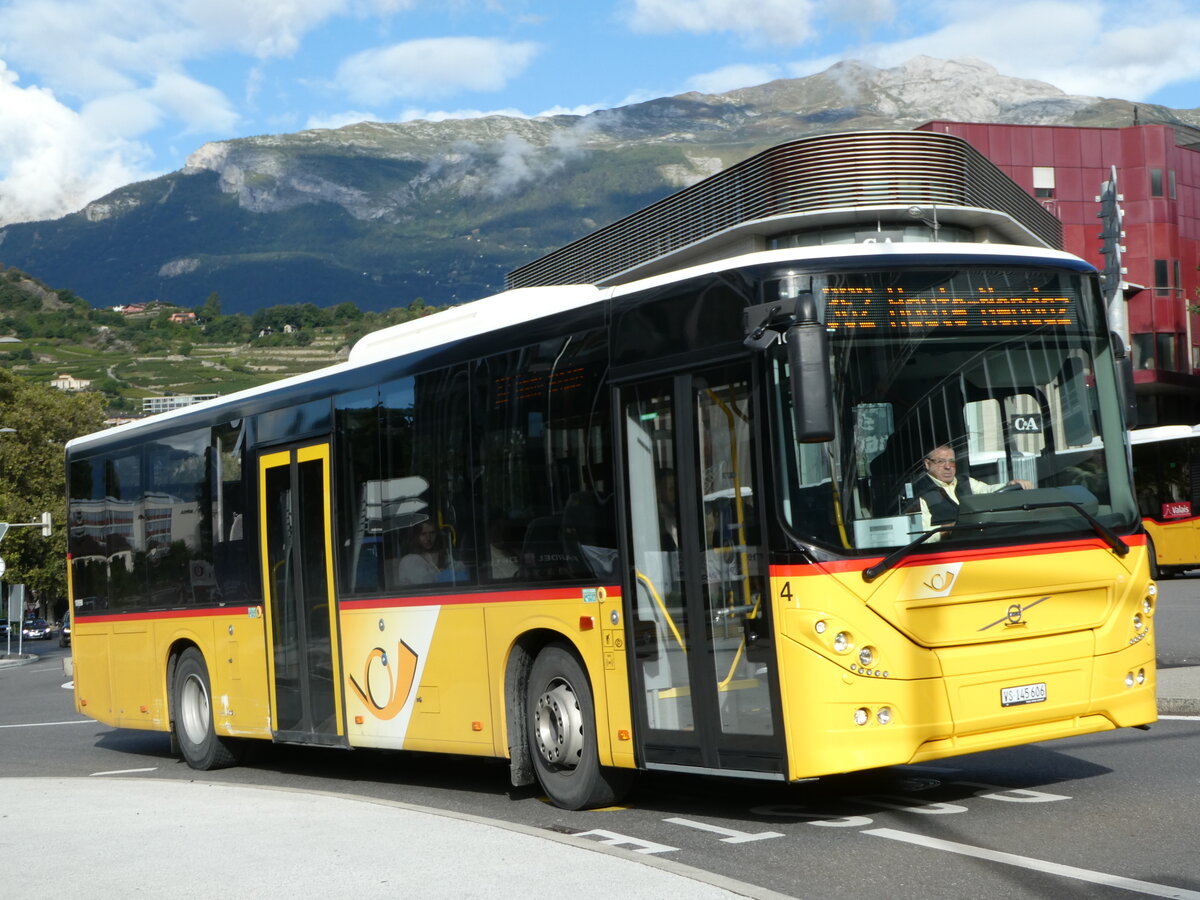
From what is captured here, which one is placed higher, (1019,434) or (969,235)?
(969,235)

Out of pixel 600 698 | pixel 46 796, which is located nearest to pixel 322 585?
pixel 46 796

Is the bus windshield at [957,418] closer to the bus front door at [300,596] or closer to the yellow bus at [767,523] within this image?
the yellow bus at [767,523]

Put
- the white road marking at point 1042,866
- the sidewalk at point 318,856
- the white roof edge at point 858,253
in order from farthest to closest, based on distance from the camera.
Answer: the white roof edge at point 858,253 < the sidewalk at point 318,856 < the white road marking at point 1042,866

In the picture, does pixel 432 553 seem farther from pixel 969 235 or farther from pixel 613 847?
pixel 969 235

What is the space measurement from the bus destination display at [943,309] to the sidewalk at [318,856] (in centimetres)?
307

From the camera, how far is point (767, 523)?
8.30 metres

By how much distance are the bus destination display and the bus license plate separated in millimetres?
1964

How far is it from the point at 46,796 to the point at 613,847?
541cm

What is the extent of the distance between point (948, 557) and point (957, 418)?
0.76 m

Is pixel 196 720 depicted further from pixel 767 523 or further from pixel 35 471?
pixel 35 471

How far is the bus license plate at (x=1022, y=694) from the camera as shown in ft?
27.7

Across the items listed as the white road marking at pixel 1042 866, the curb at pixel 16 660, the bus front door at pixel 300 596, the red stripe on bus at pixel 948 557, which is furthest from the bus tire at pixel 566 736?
the curb at pixel 16 660

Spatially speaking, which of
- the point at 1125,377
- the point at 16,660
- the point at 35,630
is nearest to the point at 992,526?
the point at 1125,377

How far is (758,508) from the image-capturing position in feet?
27.5
